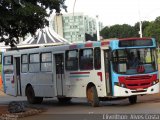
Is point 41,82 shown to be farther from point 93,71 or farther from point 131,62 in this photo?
point 131,62

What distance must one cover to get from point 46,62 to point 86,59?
136 inches

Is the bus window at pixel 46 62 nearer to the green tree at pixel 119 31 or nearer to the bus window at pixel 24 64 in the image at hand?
the bus window at pixel 24 64

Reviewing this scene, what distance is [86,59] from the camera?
20.3m

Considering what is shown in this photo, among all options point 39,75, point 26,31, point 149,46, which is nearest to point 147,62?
point 149,46

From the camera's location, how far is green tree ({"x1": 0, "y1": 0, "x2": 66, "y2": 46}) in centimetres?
1728

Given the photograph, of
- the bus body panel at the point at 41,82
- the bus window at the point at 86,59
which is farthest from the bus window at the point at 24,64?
the bus window at the point at 86,59

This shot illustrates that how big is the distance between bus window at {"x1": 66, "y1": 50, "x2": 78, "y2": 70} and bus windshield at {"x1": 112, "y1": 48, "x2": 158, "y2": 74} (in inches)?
103

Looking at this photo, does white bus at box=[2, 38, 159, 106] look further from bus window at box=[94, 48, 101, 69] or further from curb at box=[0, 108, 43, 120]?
curb at box=[0, 108, 43, 120]

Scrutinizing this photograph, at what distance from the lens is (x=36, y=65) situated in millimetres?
24047

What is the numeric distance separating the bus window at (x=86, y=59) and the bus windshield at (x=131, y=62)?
1.46 m

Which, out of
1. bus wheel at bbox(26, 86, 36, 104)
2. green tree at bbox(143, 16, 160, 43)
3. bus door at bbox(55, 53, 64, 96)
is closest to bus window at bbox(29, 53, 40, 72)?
bus wheel at bbox(26, 86, 36, 104)

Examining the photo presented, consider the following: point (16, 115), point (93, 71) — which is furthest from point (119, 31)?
point (16, 115)

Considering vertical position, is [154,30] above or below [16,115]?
above

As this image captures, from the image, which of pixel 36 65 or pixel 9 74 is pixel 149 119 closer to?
pixel 36 65
